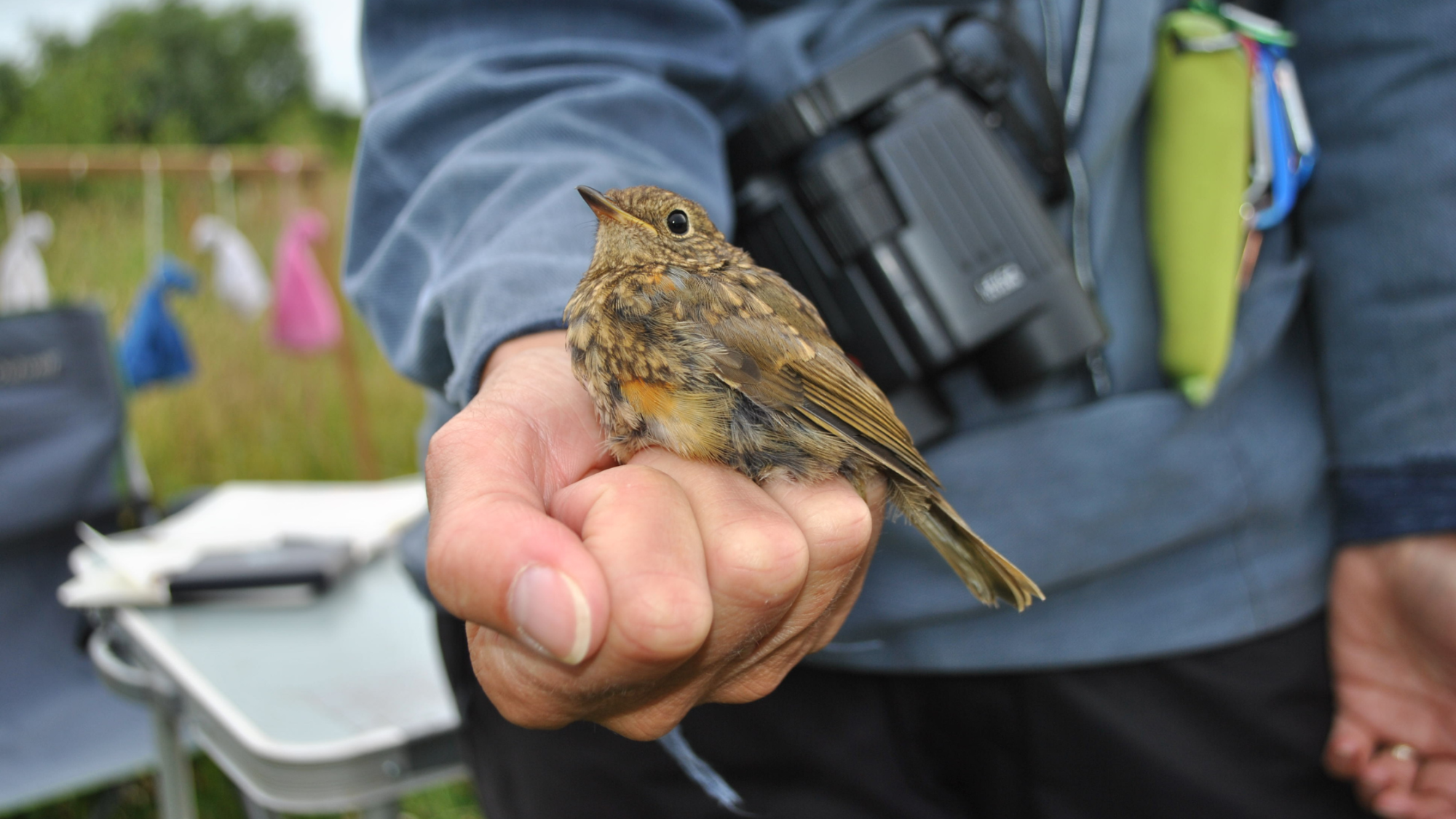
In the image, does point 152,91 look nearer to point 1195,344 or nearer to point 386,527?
point 386,527

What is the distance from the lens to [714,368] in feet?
4.69

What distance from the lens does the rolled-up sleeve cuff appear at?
6.50 ft

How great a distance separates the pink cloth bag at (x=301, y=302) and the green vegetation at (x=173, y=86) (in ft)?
23.0

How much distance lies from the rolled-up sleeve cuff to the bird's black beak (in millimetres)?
1834

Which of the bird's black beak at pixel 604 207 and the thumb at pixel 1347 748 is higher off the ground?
the bird's black beak at pixel 604 207

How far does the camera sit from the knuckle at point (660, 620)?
3.18 feet

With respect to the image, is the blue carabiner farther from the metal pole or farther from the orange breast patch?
the metal pole

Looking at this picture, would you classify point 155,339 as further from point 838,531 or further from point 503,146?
point 838,531

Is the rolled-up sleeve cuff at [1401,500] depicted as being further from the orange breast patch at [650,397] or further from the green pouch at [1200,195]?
the orange breast patch at [650,397]

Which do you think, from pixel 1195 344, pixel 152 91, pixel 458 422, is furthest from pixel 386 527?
pixel 152 91

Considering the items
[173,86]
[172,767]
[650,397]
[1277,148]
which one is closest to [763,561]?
[650,397]

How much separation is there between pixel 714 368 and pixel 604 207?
1.18 feet

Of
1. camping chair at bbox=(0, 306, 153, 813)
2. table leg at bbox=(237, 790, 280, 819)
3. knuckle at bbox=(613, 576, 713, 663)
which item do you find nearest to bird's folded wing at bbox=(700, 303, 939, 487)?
knuckle at bbox=(613, 576, 713, 663)

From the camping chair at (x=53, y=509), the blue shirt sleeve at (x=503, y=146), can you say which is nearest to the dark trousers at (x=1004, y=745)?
the blue shirt sleeve at (x=503, y=146)
